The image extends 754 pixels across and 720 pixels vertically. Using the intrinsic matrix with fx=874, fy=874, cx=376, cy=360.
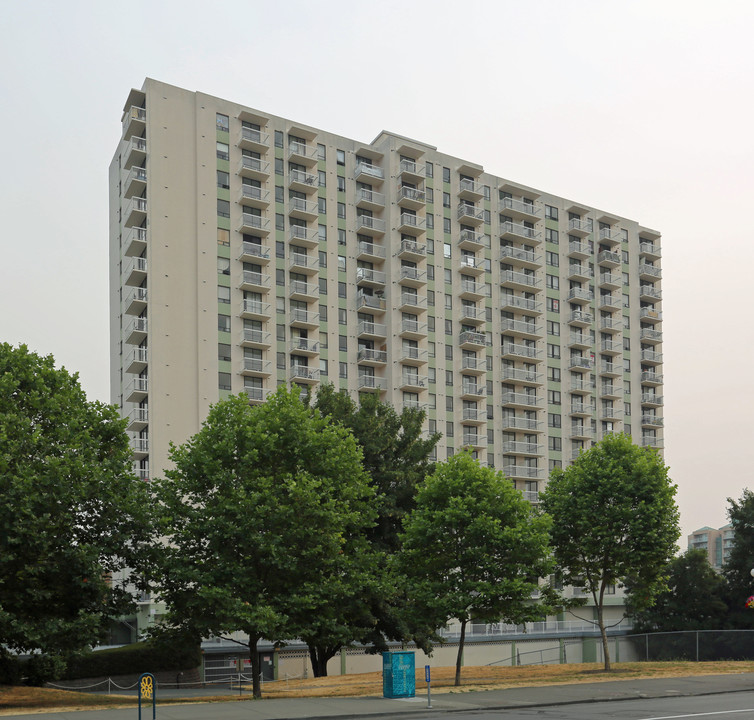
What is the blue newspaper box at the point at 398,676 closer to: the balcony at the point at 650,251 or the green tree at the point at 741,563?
the green tree at the point at 741,563

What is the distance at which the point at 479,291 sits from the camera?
87688 mm

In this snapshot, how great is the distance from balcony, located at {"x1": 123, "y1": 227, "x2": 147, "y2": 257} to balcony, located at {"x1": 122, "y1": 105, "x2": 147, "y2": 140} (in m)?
8.21

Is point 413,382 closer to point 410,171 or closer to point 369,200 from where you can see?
point 369,200

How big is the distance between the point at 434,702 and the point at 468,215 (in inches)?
2564

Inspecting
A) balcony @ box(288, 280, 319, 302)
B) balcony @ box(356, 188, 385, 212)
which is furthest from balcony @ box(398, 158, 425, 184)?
balcony @ box(288, 280, 319, 302)

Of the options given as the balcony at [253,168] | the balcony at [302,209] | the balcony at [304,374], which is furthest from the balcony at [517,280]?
the balcony at [253,168]

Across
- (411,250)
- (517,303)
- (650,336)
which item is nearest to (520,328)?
(517,303)

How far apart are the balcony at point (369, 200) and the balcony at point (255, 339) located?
16957 millimetres

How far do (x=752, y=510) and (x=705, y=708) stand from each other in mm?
46775

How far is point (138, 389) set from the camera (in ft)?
227

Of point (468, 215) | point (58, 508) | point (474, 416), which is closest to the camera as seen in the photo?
point (58, 508)

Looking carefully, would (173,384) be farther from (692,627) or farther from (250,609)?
Answer: (692,627)

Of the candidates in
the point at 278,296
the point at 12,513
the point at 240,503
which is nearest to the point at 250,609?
the point at 240,503

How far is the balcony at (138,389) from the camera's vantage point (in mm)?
68856
